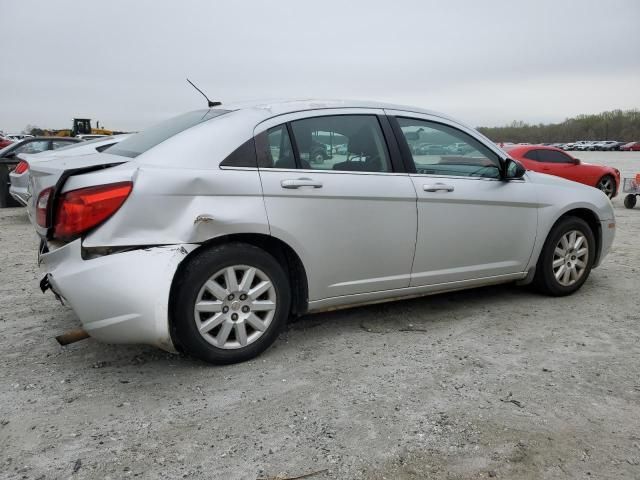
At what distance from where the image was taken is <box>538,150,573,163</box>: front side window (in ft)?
44.0

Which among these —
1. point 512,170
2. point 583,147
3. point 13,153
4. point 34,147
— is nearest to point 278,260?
point 512,170

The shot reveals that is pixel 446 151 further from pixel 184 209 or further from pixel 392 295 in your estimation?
pixel 184 209

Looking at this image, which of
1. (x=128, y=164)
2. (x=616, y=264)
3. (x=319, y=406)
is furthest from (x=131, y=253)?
(x=616, y=264)

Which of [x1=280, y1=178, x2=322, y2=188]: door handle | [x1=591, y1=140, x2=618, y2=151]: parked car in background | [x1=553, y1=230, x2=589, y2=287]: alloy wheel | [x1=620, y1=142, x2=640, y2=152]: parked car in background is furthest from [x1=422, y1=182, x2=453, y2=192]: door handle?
[x1=591, y1=140, x2=618, y2=151]: parked car in background

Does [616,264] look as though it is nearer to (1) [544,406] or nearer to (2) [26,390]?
(1) [544,406]

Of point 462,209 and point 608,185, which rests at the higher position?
point 462,209

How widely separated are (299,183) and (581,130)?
103002 millimetres

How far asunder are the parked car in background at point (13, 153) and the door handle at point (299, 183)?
8743 mm

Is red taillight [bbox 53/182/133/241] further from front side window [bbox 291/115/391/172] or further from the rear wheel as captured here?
the rear wheel

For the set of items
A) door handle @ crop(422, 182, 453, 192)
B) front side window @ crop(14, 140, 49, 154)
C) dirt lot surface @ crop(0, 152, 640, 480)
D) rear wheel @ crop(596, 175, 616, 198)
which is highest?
front side window @ crop(14, 140, 49, 154)

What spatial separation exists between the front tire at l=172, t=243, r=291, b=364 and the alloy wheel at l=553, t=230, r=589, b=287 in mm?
2551

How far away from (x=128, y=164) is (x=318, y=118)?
1.27 m

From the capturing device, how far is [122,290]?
2.95 m

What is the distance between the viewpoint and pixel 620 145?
232 ft
